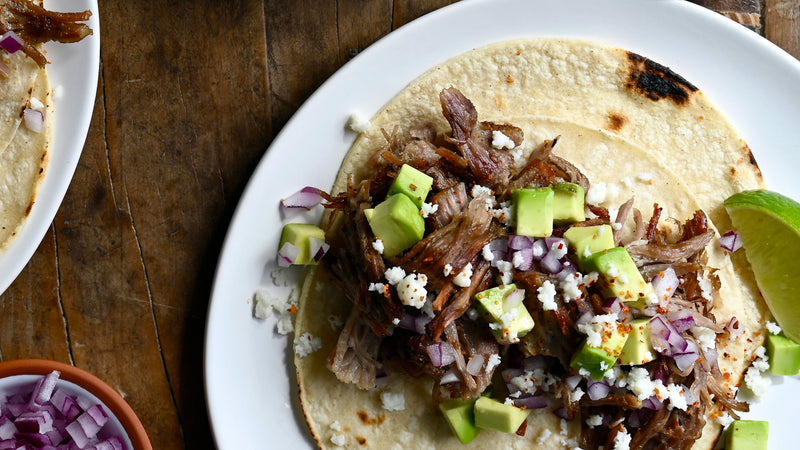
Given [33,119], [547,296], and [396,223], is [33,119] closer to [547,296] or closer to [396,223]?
[396,223]

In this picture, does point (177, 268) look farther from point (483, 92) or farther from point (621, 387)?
point (621, 387)

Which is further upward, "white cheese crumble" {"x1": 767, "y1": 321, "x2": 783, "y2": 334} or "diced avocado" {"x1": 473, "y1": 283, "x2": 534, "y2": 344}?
"white cheese crumble" {"x1": 767, "y1": 321, "x2": 783, "y2": 334}

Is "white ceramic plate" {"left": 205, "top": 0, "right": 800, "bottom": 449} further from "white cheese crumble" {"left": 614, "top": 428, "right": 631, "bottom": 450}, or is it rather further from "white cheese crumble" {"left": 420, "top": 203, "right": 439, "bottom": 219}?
"white cheese crumble" {"left": 614, "top": 428, "right": 631, "bottom": 450}

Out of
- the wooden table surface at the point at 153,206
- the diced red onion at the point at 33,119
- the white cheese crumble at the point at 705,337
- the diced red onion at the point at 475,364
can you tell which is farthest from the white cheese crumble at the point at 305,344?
the white cheese crumble at the point at 705,337

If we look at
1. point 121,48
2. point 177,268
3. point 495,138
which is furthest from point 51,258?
point 495,138

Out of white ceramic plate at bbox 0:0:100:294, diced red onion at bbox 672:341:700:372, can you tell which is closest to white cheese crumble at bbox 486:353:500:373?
diced red onion at bbox 672:341:700:372

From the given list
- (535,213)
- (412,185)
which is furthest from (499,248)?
(412,185)
